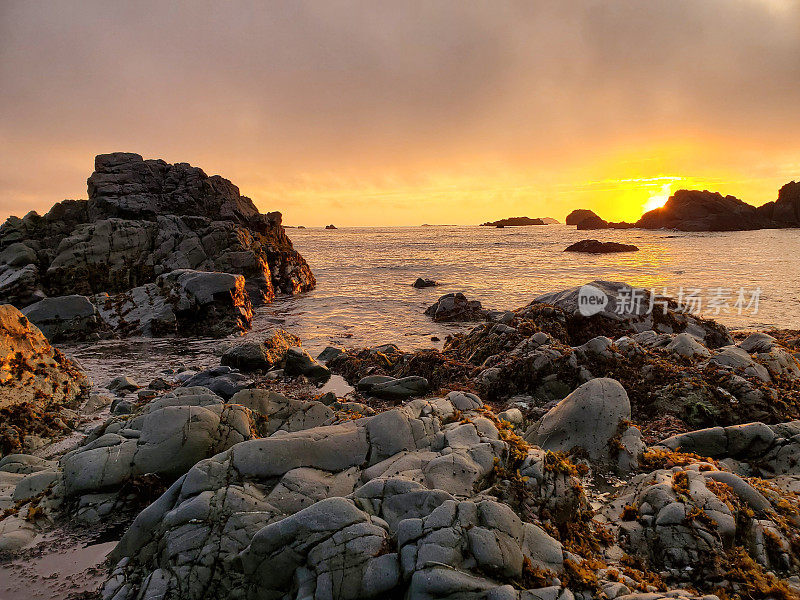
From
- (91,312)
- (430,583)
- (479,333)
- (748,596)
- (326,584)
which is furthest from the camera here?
(91,312)

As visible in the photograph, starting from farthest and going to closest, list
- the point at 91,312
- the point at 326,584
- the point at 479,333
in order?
the point at 91,312 < the point at 479,333 < the point at 326,584

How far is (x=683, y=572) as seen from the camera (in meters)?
4.76

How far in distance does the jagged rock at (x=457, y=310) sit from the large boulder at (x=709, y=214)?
408 feet

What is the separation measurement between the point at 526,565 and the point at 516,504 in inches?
39.8

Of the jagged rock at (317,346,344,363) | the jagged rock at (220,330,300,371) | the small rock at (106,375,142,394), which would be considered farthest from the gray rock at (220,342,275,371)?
the small rock at (106,375,142,394)

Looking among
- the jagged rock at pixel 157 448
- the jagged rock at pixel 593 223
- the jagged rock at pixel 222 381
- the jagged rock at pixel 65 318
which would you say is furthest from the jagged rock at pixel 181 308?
the jagged rock at pixel 593 223

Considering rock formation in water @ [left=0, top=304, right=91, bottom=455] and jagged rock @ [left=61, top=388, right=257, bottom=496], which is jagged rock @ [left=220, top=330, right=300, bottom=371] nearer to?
rock formation in water @ [left=0, top=304, right=91, bottom=455]

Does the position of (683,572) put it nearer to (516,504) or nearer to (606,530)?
(606,530)

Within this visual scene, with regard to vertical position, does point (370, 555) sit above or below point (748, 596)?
above

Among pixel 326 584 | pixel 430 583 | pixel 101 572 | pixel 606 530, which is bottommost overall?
pixel 101 572

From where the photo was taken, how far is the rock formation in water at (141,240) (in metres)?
23.7

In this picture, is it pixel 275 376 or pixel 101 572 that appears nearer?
pixel 101 572

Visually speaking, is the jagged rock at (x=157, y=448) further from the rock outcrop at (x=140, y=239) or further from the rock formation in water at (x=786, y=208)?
the rock formation in water at (x=786, y=208)

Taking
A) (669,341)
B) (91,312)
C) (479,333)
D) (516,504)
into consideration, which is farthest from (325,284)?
(516,504)
